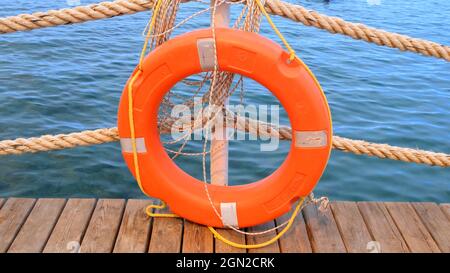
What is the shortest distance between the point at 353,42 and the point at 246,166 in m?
4.19

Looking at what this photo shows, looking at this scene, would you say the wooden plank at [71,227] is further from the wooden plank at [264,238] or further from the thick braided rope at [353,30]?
the thick braided rope at [353,30]

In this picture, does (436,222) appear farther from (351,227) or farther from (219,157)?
(219,157)

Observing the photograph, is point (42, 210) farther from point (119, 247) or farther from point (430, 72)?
point (430, 72)

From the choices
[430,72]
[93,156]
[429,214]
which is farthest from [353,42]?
[429,214]

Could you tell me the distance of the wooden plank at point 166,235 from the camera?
179 cm

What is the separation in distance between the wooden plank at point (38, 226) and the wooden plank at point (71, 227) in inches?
0.9

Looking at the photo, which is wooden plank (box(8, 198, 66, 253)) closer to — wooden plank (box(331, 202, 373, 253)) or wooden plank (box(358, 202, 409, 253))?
wooden plank (box(331, 202, 373, 253))

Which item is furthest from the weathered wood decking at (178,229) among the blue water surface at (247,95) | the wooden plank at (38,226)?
the blue water surface at (247,95)

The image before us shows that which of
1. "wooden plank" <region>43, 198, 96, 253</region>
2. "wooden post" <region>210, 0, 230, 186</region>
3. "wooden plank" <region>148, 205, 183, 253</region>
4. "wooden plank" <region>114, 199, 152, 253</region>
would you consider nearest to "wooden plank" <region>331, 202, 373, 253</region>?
"wooden post" <region>210, 0, 230, 186</region>

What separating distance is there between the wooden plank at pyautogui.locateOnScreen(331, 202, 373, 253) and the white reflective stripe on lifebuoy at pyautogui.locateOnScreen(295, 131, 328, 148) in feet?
1.28

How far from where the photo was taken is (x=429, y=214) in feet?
6.73

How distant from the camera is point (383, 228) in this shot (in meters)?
1.94

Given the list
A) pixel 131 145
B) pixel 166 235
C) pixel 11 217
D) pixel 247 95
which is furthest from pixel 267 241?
pixel 247 95
